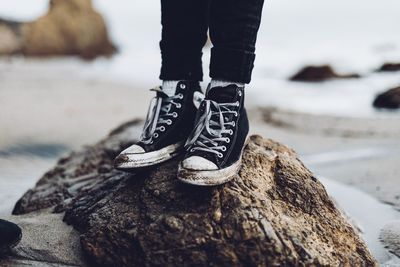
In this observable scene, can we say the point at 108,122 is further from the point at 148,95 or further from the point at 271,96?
the point at 271,96

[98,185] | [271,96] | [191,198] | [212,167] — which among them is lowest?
[271,96]

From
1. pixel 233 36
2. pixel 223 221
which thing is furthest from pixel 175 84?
pixel 223 221

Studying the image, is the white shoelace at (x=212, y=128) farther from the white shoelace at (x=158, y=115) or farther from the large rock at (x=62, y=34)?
the large rock at (x=62, y=34)

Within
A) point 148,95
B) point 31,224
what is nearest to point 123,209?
point 31,224

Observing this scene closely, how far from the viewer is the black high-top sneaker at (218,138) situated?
1859 millimetres

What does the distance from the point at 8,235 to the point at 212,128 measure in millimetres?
788

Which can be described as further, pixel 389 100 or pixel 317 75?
pixel 317 75

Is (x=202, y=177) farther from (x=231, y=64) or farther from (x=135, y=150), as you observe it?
(x=231, y=64)

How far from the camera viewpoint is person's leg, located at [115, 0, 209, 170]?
6.77 feet

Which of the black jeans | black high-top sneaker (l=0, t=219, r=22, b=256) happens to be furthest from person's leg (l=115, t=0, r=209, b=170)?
black high-top sneaker (l=0, t=219, r=22, b=256)

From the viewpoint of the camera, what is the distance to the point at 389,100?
241 inches

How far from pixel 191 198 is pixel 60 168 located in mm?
1532

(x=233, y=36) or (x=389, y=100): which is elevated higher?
(x=233, y=36)

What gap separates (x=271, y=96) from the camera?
6.83 meters
